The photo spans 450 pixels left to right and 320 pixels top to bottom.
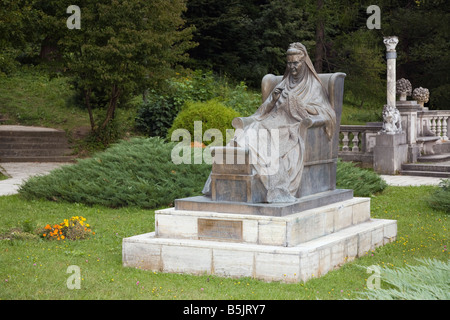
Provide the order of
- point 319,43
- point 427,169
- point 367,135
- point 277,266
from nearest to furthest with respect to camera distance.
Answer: point 277,266, point 427,169, point 367,135, point 319,43

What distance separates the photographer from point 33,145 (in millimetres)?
20953

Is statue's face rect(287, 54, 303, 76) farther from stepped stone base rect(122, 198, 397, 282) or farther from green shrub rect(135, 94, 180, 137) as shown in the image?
green shrub rect(135, 94, 180, 137)

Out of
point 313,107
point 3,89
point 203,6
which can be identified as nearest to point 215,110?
point 313,107

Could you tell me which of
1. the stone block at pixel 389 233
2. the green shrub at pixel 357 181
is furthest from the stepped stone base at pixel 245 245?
the green shrub at pixel 357 181

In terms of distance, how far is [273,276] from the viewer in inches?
268

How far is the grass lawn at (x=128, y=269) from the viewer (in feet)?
20.7

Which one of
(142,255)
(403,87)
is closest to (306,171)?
(142,255)

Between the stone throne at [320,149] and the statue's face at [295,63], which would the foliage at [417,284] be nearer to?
the stone throne at [320,149]

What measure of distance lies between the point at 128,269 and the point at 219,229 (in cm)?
110

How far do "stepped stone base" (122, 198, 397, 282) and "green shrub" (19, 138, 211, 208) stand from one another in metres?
4.26

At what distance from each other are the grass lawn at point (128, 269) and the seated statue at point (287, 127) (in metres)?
1.21

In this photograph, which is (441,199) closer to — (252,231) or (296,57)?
(296,57)

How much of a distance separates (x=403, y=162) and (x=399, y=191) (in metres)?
4.50

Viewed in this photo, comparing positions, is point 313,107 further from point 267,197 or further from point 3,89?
point 3,89
